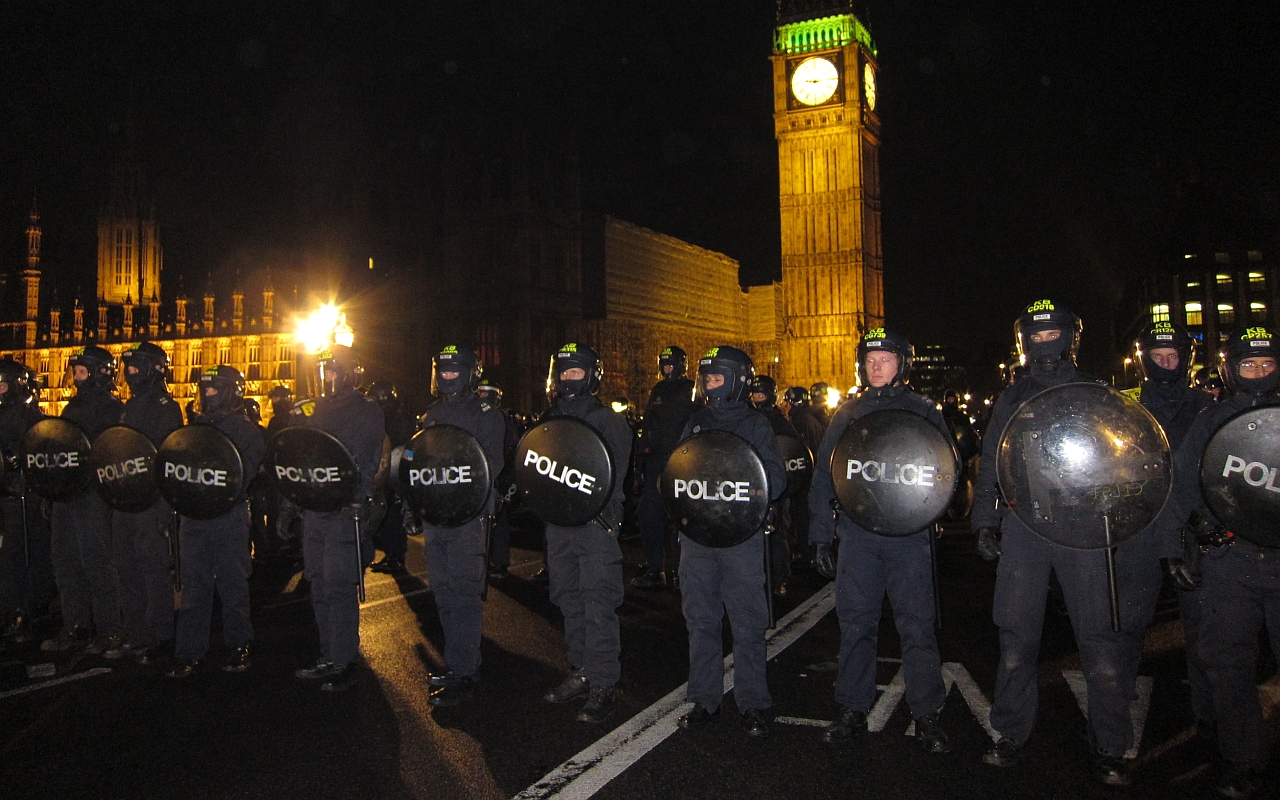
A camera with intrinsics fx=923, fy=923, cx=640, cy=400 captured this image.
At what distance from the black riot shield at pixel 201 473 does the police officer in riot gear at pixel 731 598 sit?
3.05 metres

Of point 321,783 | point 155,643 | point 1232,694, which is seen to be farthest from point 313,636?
point 1232,694

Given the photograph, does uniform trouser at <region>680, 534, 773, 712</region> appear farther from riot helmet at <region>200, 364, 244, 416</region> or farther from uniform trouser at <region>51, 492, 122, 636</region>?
uniform trouser at <region>51, 492, 122, 636</region>

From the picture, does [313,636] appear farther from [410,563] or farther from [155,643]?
[410,563]

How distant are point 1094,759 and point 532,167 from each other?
43.4 m

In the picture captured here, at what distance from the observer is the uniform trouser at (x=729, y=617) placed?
4.74 metres

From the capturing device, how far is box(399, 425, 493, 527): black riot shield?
5.38 metres

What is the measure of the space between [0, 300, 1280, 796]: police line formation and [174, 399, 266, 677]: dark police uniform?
0.01 metres

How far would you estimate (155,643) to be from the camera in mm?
6289

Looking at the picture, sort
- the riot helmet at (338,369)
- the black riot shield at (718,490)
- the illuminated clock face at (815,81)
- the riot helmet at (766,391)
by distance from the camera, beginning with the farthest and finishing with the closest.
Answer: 1. the illuminated clock face at (815,81)
2. the riot helmet at (766,391)
3. the riot helmet at (338,369)
4. the black riot shield at (718,490)

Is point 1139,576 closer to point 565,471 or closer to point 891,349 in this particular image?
point 891,349

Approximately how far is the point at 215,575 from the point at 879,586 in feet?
14.1

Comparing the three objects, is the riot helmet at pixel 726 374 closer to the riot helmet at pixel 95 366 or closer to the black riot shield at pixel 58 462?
the black riot shield at pixel 58 462

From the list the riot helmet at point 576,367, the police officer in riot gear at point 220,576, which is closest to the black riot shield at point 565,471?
the riot helmet at point 576,367

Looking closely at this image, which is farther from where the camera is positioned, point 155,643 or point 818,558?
point 155,643
